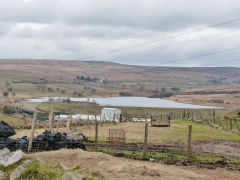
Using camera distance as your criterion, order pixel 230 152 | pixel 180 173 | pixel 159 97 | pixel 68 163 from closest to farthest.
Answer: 1. pixel 180 173
2. pixel 68 163
3. pixel 230 152
4. pixel 159 97

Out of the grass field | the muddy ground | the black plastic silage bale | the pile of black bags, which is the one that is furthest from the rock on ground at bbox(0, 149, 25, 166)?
the muddy ground

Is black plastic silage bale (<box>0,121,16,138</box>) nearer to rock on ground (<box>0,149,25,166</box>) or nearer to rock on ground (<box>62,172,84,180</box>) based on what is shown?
rock on ground (<box>0,149,25,166</box>)

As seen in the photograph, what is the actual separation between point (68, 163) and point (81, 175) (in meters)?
3.91

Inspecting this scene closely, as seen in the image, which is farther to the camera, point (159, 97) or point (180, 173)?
point (159, 97)

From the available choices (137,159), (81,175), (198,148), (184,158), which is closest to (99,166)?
(81,175)

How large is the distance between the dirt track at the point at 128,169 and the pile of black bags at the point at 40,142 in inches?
105

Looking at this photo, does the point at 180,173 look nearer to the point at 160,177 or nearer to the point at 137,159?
the point at 160,177

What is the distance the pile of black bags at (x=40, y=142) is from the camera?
711 inches

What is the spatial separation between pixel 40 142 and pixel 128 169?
818 cm

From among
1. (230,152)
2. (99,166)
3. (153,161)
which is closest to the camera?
Result: (99,166)

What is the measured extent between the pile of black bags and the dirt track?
2663mm

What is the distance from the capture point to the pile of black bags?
18.0 meters

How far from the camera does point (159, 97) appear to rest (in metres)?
169

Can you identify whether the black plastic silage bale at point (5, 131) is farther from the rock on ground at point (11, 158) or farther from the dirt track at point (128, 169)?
the rock on ground at point (11, 158)
